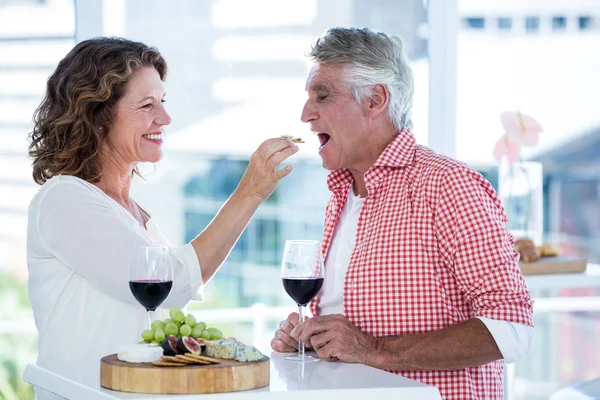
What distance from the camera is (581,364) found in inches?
322

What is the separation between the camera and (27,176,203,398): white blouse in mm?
2365

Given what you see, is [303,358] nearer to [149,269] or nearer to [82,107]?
[149,269]

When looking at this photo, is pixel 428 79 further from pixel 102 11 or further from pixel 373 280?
pixel 373 280

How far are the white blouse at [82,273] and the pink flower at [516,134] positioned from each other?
195 cm

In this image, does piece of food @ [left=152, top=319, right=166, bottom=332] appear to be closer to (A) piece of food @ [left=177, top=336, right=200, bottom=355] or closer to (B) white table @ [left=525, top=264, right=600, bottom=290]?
(A) piece of food @ [left=177, top=336, right=200, bottom=355]

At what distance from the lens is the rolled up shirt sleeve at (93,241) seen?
2.35 m

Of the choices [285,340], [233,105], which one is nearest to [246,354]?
[285,340]

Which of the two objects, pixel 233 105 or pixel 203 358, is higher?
pixel 233 105

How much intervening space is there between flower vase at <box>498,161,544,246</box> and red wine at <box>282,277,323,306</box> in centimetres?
205

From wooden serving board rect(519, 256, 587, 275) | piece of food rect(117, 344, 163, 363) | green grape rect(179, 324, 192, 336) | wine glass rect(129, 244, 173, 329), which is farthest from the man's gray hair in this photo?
wooden serving board rect(519, 256, 587, 275)

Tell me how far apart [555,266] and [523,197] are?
39cm

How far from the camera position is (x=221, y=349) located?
6.23 ft

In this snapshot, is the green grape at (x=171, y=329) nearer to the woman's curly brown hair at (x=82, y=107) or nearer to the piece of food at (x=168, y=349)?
the piece of food at (x=168, y=349)

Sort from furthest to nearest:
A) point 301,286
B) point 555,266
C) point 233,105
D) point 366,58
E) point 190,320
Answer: point 233,105 < point 555,266 < point 366,58 < point 301,286 < point 190,320
